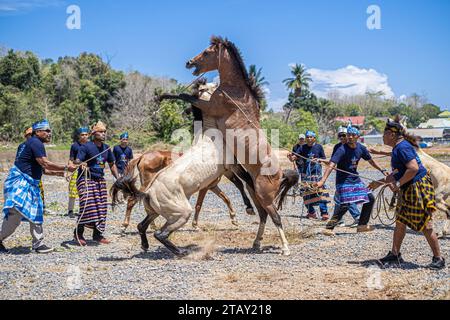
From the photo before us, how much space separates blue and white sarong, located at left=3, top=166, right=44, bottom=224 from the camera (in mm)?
7121

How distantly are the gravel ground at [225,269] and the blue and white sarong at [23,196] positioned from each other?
687 millimetres

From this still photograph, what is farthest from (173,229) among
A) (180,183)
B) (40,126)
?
(40,126)

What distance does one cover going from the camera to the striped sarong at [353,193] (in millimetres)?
8938

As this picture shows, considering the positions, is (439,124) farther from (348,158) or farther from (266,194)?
(266,194)

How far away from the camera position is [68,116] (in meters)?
44.0

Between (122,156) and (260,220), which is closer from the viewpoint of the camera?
(260,220)

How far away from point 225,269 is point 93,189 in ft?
10.0

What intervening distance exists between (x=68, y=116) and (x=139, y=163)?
36.6m

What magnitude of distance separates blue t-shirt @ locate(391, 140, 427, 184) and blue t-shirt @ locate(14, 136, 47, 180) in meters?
5.04

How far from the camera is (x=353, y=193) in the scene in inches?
354

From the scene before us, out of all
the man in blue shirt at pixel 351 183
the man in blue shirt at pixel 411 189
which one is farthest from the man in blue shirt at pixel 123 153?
the man in blue shirt at pixel 411 189

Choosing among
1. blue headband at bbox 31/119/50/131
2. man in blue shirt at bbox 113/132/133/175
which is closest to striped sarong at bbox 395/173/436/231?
blue headband at bbox 31/119/50/131

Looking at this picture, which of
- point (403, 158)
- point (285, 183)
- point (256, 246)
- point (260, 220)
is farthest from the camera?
point (285, 183)

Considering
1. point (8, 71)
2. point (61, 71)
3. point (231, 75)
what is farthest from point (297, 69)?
point (231, 75)
